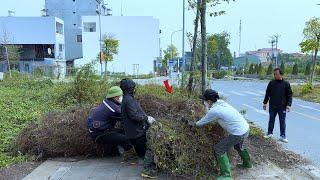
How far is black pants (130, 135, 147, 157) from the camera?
6848 mm

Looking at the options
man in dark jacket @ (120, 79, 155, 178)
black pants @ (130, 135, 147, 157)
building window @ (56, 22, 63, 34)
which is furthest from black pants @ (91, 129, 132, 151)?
building window @ (56, 22, 63, 34)

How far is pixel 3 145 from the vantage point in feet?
27.2

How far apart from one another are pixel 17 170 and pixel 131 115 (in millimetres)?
2024

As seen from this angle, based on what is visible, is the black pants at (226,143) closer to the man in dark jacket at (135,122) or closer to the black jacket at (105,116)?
the man in dark jacket at (135,122)

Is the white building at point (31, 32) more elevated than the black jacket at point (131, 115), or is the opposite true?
the white building at point (31, 32)

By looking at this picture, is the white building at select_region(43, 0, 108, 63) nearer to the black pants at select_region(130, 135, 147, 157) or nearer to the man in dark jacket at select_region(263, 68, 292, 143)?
the man in dark jacket at select_region(263, 68, 292, 143)

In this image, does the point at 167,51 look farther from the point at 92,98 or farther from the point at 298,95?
the point at 92,98

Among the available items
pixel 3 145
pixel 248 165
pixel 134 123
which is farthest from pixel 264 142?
pixel 3 145

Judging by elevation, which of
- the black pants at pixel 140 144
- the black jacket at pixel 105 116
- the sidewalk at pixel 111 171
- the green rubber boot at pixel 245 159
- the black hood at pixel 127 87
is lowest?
the sidewalk at pixel 111 171

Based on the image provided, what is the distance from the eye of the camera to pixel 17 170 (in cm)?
685

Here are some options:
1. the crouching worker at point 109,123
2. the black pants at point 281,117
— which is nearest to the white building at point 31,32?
the black pants at point 281,117

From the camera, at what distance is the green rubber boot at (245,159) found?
6859mm

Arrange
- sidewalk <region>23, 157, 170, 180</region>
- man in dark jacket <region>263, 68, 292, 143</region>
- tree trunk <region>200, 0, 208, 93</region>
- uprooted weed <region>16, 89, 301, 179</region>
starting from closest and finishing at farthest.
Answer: uprooted weed <region>16, 89, 301, 179</region> → sidewalk <region>23, 157, 170, 180</region> → man in dark jacket <region>263, 68, 292, 143</region> → tree trunk <region>200, 0, 208, 93</region>

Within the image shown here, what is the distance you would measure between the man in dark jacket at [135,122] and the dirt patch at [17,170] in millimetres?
1678
